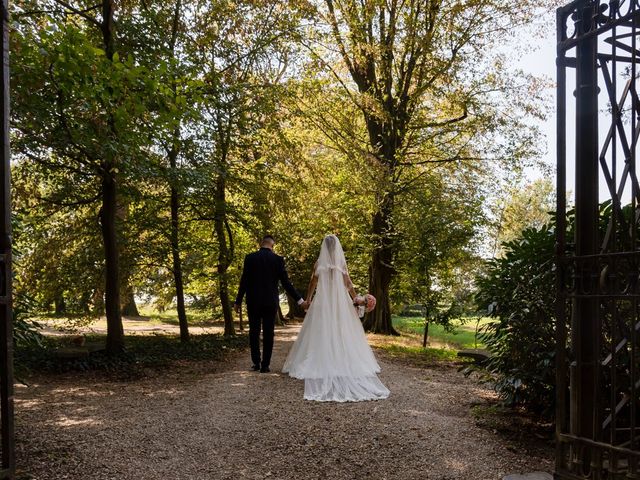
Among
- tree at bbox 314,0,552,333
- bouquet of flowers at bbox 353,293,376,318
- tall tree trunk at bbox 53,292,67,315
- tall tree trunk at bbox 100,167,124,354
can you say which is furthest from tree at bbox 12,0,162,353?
tree at bbox 314,0,552,333

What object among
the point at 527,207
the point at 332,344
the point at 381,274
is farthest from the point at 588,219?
the point at 527,207

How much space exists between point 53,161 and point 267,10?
7.21m

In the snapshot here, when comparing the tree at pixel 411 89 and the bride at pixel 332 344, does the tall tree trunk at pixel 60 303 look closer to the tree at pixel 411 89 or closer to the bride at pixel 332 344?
the bride at pixel 332 344

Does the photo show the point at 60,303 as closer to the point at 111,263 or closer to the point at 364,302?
the point at 111,263

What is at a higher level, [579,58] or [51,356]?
[579,58]

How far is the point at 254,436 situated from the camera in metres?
5.41

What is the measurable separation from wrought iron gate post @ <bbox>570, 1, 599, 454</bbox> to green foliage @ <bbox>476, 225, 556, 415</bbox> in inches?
60.0

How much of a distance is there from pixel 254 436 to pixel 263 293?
12.3ft

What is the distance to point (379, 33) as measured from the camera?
1734cm

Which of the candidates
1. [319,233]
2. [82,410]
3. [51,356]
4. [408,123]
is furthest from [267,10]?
[82,410]

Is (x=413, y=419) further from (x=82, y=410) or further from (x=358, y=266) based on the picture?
(x=358, y=266)

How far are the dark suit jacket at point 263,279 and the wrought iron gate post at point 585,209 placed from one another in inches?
229

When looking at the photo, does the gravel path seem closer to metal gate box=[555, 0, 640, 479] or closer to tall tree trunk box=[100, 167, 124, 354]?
metal gate box=[555, 0, 640, 479]

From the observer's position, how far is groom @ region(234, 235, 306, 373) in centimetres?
895
